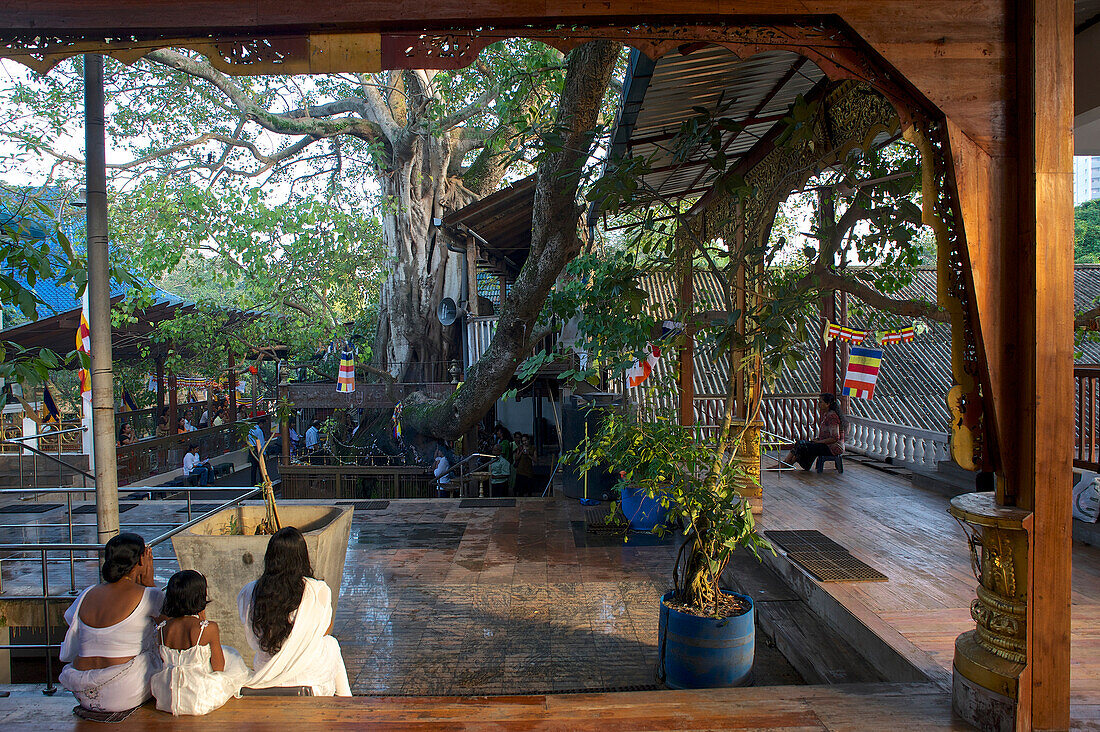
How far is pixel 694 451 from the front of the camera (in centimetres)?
427

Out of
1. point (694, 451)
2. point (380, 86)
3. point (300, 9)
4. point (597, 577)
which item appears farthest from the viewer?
point (380, 86)

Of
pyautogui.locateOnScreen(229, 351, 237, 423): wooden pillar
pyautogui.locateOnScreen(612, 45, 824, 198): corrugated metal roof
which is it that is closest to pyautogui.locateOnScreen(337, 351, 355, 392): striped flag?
pyautogui.locateOnScreen(229, 351, 237, 423): wooden pillar

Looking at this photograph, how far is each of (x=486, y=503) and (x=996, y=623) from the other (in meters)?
6.70

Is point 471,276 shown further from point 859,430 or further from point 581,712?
point 581,712

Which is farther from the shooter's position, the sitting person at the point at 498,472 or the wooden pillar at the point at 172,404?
the wooden pillar at the point at 172,404

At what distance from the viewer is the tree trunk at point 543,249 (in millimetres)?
6445

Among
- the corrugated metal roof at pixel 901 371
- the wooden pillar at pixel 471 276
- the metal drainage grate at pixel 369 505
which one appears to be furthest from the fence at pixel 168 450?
the corrugated metal roof at pixel 901 371

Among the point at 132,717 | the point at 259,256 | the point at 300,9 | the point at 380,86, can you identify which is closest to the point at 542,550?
the point at 132,717

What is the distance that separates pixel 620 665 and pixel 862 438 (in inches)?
331

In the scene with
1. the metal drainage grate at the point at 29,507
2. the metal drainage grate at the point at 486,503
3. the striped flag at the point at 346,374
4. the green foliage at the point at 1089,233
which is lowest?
the metal drainage grate at the point at 486,503

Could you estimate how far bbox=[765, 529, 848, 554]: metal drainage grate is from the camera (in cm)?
600

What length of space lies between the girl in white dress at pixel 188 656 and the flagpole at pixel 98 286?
5.43 ft

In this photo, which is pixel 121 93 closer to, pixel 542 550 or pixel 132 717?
pixel 542 550

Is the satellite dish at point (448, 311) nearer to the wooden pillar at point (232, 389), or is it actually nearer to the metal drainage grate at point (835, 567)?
the wooden pillar at point (232, 389)
